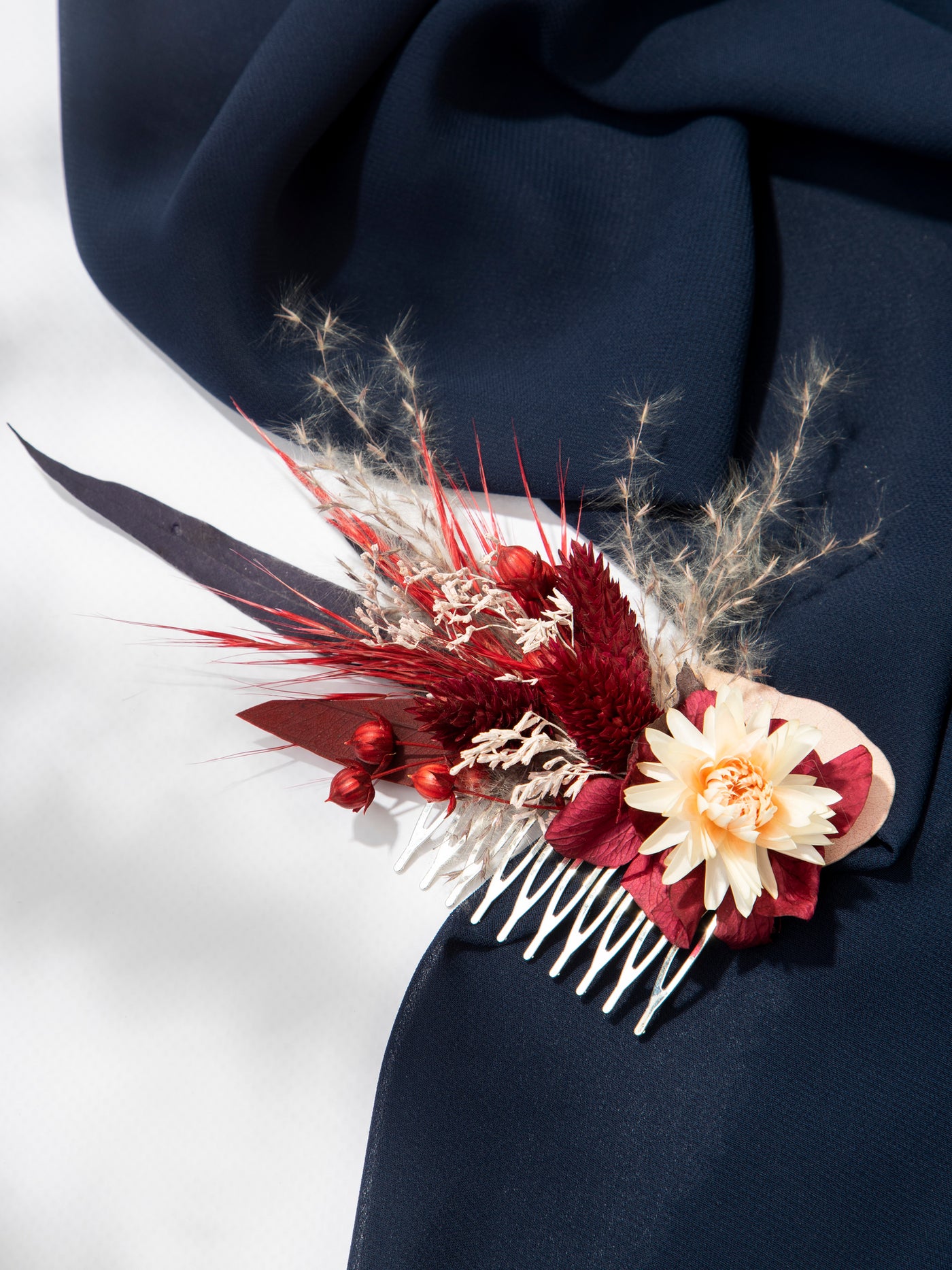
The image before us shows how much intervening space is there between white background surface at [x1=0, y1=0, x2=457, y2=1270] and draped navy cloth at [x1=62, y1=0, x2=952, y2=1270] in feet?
0.23

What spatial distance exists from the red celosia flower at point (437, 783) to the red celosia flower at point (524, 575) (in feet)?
0.57

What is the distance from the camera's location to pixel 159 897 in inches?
34.7

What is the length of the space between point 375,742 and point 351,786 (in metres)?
0.05

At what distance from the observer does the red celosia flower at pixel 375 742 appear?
793 millimetres

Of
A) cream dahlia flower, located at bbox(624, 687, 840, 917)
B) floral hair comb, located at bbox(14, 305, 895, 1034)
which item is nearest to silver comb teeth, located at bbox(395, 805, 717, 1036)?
floral hair comb, located at bbox(14, 305, 895, 1034)

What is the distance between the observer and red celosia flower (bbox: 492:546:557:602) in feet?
2.38

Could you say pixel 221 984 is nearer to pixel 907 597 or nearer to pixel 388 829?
pixel 388 829

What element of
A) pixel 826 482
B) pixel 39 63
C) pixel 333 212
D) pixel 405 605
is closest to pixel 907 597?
pixel 826 482

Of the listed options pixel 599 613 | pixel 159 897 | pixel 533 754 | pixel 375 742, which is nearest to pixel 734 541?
pixel 599 613

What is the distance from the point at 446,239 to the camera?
0.92 metres

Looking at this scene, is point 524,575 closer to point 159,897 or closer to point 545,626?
point 545,626

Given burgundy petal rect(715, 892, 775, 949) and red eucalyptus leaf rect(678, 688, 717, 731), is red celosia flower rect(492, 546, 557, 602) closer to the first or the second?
red eucalyptus leaf rect(678, 688, 717, 731)

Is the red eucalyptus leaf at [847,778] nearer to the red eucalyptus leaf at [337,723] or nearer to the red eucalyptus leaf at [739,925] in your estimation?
the red eucalyptus leaf at [739,925]

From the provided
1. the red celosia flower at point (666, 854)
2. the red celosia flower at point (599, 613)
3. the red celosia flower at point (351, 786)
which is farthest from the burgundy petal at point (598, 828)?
the red celosia flower at point (351, 786)
